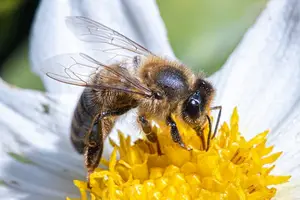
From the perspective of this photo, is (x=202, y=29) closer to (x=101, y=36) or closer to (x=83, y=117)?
(x=101, y=36)

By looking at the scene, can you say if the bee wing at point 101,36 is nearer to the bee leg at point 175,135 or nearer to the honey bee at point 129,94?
the honey bee at point 129,94

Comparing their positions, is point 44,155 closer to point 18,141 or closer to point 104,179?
point 18,141

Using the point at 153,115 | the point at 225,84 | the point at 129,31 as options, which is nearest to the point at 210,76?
the point at 225,84

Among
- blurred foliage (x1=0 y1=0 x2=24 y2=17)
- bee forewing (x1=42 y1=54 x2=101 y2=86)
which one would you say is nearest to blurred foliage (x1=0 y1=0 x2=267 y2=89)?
→ blurred foliage (x1=0 y1=0 x2=24 y2=17)

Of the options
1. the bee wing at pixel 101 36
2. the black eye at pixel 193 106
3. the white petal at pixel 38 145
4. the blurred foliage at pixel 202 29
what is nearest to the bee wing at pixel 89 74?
the black eye at pixel 193 106

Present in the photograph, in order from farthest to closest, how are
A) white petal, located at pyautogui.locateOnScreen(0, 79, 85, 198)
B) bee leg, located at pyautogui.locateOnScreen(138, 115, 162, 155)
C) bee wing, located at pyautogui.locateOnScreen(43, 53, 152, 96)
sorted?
white petal, located at pyautogui.locateOnScreen(0, 79, 85, 198) → bee leg, located at pyautogui.locateOnScreen(138, 115, 162, 155) → bee wing, located at pyautogui.locateOnScreen(43, 53, 152, 96)

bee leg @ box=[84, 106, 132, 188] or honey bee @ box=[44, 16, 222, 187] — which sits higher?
honey bee @ box=[44, 16, 222, 187]

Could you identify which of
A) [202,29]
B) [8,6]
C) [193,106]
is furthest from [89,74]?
[8,6]

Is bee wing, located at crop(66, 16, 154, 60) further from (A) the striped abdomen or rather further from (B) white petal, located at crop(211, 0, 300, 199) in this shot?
(B) white petal, located at crop(211, 0, 300, 199)
